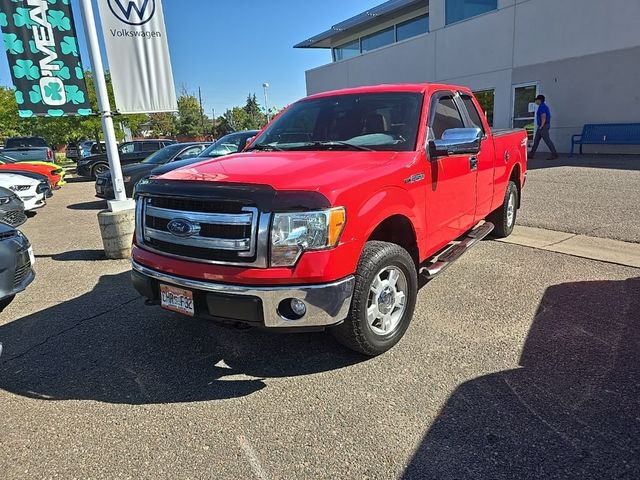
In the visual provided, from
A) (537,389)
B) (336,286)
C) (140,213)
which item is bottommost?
(537,389)

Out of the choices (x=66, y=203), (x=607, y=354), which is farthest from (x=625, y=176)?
(x=66, y=203)

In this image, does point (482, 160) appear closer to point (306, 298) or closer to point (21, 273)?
point (306, 298)

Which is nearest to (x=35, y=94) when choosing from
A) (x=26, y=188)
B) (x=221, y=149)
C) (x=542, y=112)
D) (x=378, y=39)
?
(x=221, y=149)

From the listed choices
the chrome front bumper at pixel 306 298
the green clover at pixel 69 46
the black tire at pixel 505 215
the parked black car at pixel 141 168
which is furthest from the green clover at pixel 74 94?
the black tire at pixel 505 215

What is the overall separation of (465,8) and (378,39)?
6.81 m

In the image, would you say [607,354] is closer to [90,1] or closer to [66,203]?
[90,1]

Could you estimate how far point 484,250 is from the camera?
5613 millimetres

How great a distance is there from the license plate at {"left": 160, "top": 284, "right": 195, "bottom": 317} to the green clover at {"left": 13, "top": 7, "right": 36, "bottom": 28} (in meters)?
5.03

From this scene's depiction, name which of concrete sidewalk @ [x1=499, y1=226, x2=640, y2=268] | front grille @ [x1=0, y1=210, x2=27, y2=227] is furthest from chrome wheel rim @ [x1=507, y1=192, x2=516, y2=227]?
front grille @ [x1=0, y1=210, x2=27, y2=227]

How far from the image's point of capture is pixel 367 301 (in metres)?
2.90

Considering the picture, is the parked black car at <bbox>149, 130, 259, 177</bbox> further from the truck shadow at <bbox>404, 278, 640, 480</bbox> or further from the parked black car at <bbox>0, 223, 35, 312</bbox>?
the truck shadow at <bbox>404, 278, 640, 480</bbox>

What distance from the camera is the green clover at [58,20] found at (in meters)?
5.94

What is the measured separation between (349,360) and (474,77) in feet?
58.9

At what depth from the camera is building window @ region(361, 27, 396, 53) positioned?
77.9 ft
